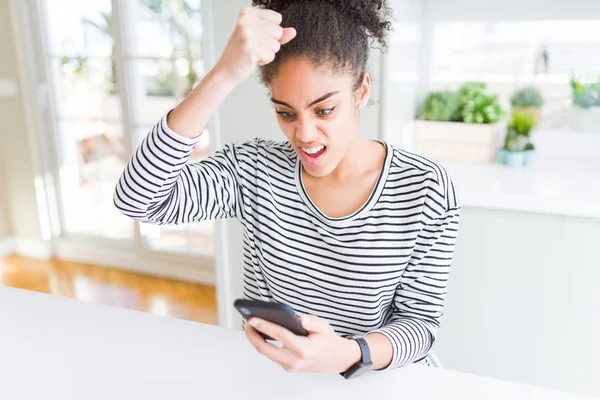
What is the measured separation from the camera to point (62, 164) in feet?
10.8

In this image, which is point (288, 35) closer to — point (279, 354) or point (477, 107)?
point (279, 354)

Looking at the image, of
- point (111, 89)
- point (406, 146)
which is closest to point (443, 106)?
point (406, 146)

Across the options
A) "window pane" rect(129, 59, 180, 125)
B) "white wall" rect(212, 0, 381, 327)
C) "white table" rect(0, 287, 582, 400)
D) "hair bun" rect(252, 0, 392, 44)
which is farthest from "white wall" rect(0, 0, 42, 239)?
"hair bun" rect(252, 0, 392, 44)

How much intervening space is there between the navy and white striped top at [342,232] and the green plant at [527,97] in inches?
50.5

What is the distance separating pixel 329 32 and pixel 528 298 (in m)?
1.17

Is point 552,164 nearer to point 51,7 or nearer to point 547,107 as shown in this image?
point 547,107

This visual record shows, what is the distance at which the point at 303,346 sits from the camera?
750 millimetres

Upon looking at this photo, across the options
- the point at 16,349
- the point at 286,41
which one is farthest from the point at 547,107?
the point at 16,349

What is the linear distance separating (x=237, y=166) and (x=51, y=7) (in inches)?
98.4

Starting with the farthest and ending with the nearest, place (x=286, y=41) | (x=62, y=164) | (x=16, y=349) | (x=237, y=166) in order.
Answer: (x=62, y=164), (x=237, y=166), (x=16, y=349), (x=286, y=41)

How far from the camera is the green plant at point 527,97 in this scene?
2137 millimetres

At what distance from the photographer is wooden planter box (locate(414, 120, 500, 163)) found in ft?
6.83

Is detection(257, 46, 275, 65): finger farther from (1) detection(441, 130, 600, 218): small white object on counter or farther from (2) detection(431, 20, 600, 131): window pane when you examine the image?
(2) detection(431, 20, 600, 131): window pane

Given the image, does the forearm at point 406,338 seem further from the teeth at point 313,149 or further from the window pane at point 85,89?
the window pane at point 85,89
